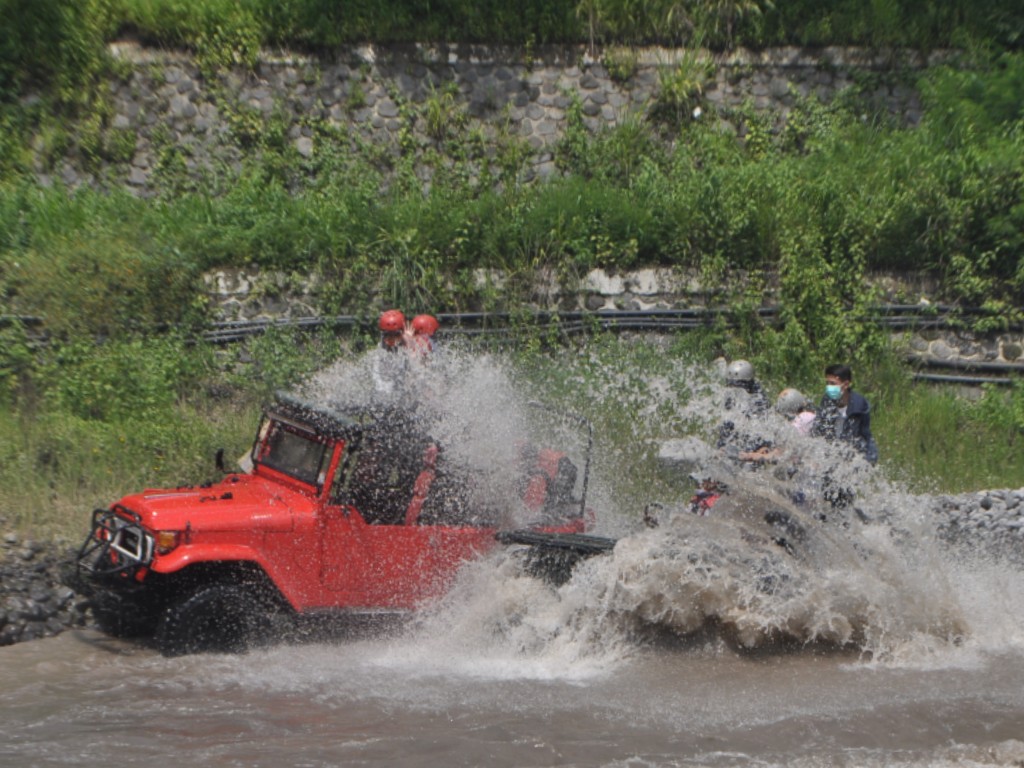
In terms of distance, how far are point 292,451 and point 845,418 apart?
4.10 metres

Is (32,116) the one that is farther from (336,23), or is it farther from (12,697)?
(12,697)

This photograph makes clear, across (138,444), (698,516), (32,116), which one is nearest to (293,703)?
(698,516)

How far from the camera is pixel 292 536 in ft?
27.0

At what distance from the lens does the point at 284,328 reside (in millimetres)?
13812

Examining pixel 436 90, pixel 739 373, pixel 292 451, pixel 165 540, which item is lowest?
pixel 165 540

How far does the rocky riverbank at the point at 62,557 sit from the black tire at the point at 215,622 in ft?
3.79

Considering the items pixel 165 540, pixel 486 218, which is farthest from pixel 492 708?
pixel 486 218

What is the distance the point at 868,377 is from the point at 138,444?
748 centimetres

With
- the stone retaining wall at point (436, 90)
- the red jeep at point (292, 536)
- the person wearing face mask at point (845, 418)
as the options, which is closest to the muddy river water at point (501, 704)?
the red jeep at point (292, 536)

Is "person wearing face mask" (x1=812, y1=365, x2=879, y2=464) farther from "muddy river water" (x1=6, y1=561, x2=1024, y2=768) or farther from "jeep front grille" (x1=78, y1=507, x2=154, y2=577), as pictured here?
"jeep front grille" (x1=78, y1=507, x2=154, y2=577)

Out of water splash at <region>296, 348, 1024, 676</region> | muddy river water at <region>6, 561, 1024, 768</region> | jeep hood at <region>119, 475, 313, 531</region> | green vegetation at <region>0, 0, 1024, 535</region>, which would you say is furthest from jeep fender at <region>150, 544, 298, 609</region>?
green vegetation at <region>0, 0, 1024, 535</region>

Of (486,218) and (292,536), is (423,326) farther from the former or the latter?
(486,218)

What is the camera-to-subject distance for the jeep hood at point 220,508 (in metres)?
8.01

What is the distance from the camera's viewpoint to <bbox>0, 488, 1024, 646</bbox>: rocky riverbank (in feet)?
29.2
